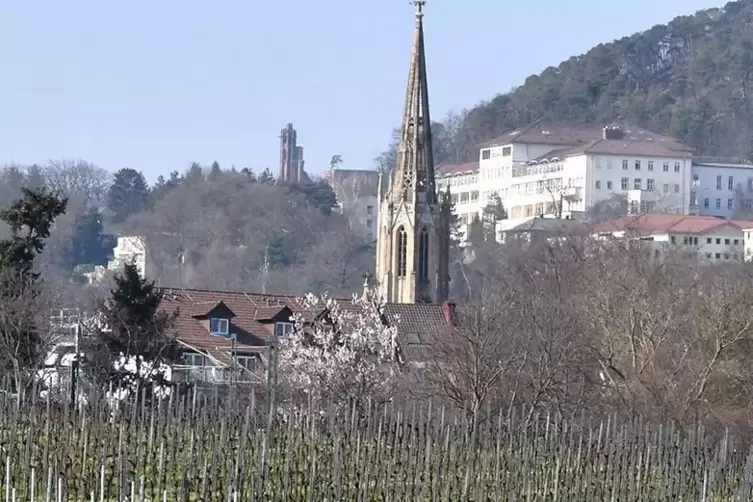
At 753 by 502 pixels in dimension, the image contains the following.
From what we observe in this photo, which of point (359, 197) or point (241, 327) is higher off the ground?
point (359, 197)

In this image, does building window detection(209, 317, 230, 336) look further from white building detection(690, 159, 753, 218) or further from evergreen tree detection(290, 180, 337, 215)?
white building detection(690, 159, 753, 218)

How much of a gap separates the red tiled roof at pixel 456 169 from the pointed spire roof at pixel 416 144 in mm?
84297

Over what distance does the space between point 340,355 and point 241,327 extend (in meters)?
7.77

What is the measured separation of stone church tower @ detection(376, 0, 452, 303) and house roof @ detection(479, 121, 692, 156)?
73247 millimetres

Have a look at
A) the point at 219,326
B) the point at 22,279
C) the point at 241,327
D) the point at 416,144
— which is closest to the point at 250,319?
the point at 241,327

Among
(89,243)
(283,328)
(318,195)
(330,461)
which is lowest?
(330,461)

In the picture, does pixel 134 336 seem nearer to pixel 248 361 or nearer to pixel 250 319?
pixel 248 361

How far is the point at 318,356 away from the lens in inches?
2183

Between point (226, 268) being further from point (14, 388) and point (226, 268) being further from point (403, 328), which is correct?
point (14, 388)

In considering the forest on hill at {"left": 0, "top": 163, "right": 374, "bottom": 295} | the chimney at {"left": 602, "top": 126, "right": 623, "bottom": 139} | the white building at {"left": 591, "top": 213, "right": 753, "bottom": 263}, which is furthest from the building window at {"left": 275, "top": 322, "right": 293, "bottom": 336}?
the chimney at {"left": 602, "top": 126, "right": 623, "bottom": 139}

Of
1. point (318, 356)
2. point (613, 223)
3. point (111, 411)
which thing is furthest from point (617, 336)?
point (613, 223)

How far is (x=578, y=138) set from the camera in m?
168

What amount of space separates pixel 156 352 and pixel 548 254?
3869 cm

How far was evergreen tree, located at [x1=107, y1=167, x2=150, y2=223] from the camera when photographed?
163250 mm
